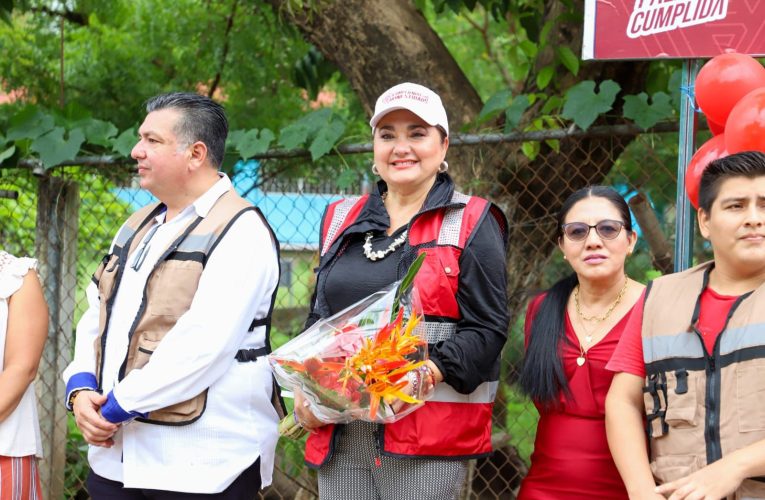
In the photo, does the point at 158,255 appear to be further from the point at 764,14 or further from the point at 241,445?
the point at 764,14

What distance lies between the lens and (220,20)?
590cm

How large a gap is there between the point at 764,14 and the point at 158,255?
2.02 m

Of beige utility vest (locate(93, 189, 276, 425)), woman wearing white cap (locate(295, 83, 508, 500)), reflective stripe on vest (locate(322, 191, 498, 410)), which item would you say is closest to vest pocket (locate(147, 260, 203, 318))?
beige utility vest (locate(93, 189, 276, 425))

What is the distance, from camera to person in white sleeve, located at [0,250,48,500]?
3.20m

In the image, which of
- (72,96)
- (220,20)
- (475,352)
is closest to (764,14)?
(475,352)

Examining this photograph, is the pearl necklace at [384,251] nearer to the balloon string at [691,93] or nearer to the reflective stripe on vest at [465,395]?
the reflective stripe on vest at [465,395]

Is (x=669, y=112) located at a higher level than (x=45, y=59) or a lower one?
lower

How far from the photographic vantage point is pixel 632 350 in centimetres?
251

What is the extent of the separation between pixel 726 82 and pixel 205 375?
1717mm

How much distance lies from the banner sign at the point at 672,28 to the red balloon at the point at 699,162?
35cm

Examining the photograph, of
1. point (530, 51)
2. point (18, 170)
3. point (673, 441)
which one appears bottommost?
point (673, 441)

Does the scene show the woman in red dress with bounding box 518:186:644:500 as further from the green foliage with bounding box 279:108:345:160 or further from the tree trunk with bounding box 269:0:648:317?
the green foliage with bounding box 279:108:345:160

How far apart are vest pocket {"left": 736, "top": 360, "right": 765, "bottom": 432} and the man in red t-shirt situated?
48mm

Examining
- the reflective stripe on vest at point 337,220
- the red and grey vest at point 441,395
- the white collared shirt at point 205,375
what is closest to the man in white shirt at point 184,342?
the white collared shirt at point 205,375
